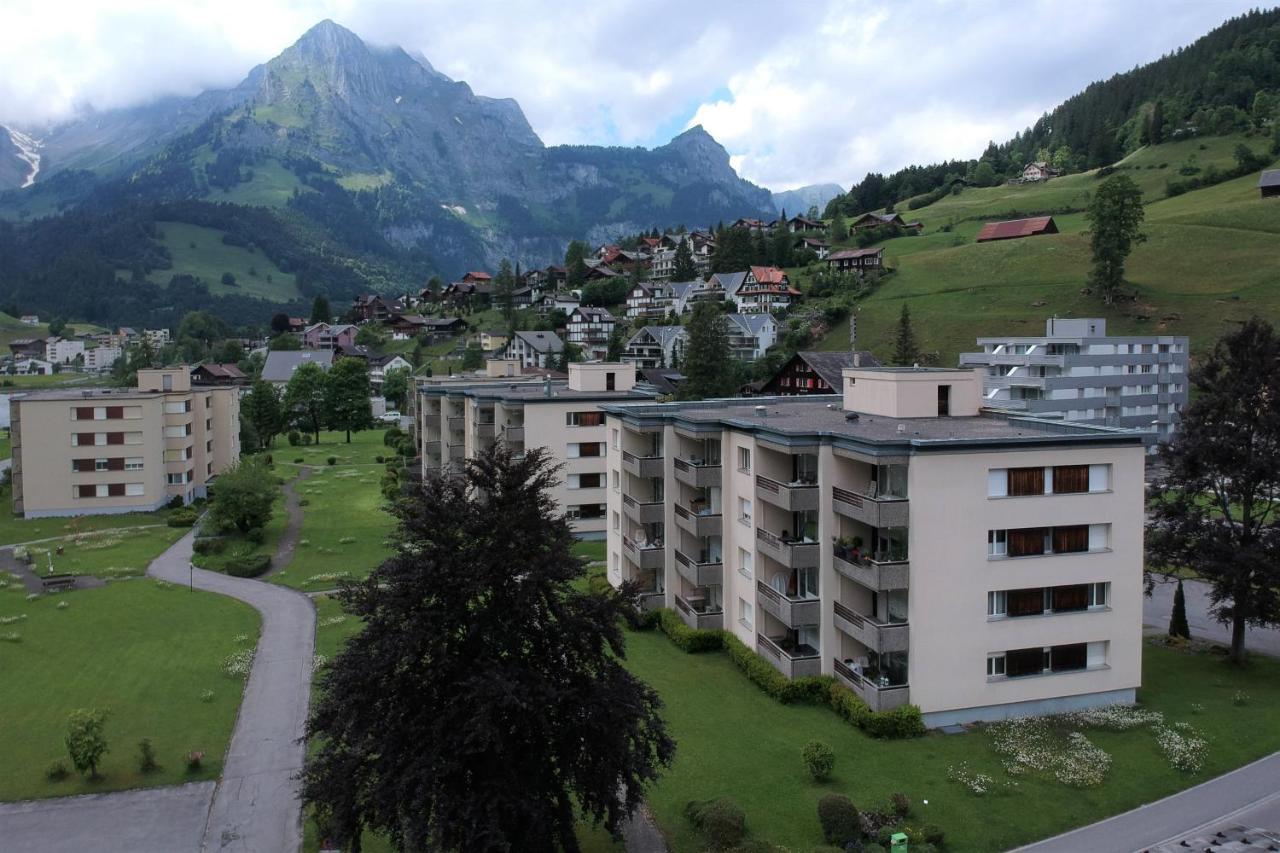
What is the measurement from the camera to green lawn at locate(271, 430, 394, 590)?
50.3 metres

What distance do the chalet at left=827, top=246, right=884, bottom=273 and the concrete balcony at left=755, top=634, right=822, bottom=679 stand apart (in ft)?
413

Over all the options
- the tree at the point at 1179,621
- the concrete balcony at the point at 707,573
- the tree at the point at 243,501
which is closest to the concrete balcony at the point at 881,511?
the concrete balcony at the point at 707,573

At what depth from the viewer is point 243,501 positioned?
56094 mm

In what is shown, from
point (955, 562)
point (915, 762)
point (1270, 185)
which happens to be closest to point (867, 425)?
point (955, 562)

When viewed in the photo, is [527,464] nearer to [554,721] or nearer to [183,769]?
[554,721]

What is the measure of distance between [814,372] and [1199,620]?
56.6 metres

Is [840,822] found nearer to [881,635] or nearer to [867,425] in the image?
[881,635]

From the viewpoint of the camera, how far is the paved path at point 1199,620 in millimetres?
37125

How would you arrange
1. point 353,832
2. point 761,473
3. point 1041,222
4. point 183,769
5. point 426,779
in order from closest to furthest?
1. point 426,779
2. point 353,832
3. point 183,769
4. point 761,473
5. point 1041,222

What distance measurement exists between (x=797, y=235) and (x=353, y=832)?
182693 millimetres

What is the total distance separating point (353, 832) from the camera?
1809 centimetres

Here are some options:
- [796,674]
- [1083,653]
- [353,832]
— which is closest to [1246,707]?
[1083,653]

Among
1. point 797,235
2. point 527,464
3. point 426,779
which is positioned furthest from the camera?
point 797,235

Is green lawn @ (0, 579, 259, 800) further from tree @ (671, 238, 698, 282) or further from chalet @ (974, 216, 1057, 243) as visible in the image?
chalet @ (974, 216, 1057, 243)
